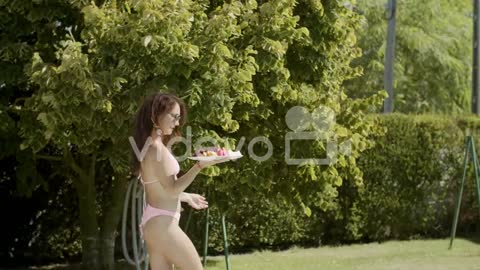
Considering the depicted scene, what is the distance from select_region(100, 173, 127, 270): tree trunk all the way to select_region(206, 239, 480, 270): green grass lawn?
6.33 feet

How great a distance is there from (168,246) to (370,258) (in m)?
8.76

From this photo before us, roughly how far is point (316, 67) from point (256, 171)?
1.51m

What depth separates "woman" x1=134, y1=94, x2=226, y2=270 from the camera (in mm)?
6090

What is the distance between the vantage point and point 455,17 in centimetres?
3162

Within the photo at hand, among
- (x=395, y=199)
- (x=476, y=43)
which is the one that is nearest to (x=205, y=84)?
(x=395, y=199)

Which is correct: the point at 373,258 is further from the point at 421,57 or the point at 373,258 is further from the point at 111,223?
the point at 421,57

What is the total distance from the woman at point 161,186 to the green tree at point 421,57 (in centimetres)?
2215

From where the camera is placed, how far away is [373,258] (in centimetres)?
1436

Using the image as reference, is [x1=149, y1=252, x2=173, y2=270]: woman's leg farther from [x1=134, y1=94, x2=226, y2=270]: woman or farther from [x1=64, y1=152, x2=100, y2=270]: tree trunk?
[x1=64, y1=152, x2=100, y2=270]: tree trunk

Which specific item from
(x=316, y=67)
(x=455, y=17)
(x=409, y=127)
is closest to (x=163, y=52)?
(x=316, y=67)

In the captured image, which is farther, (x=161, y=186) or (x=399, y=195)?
(x=399, y=195)

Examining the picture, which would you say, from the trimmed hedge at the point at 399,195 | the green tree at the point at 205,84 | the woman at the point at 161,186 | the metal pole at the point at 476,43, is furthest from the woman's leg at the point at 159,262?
the metal pole at the point at 476,43

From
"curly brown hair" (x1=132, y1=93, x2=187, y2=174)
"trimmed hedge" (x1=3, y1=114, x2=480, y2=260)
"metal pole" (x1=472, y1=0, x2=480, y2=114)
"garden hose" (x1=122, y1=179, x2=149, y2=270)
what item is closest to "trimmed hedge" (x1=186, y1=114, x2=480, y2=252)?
"trimmed hedge" (x1=3, y1=114, x2=480, y2=260)

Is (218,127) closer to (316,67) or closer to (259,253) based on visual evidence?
(316,67)
